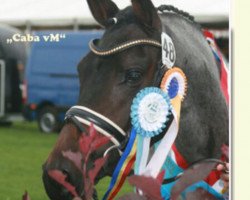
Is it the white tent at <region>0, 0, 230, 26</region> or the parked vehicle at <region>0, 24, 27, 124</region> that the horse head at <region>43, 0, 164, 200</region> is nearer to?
the white tent at <region>0, 0, 230, 26</region>

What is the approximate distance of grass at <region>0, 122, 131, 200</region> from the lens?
3.00 meters

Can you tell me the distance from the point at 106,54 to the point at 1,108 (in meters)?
0.96

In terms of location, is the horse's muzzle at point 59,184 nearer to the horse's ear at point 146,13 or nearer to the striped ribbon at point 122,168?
the striped ribbon at point 122,168

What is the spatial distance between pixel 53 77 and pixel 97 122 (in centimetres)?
101

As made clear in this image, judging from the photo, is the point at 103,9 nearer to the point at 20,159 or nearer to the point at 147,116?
the point at 147,116

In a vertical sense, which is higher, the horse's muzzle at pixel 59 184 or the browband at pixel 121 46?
the browband at pixel 121 46

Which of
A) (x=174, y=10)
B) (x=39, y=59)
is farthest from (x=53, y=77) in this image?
(x=174, y=10)

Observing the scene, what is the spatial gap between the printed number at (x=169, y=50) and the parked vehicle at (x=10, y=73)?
2.48 feet

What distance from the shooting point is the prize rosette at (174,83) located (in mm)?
2660

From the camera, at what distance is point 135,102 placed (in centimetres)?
259

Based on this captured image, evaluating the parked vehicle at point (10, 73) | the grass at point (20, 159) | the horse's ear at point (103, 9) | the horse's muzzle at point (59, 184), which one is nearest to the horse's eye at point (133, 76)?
the horse's ear at point (103, 9)

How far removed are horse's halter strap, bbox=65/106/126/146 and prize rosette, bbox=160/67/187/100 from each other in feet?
0.92

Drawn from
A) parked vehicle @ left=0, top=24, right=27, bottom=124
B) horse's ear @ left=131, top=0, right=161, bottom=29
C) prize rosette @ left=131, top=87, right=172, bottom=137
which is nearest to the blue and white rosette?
prize rosette @ left=131, top=87, right=172, bottom=137
